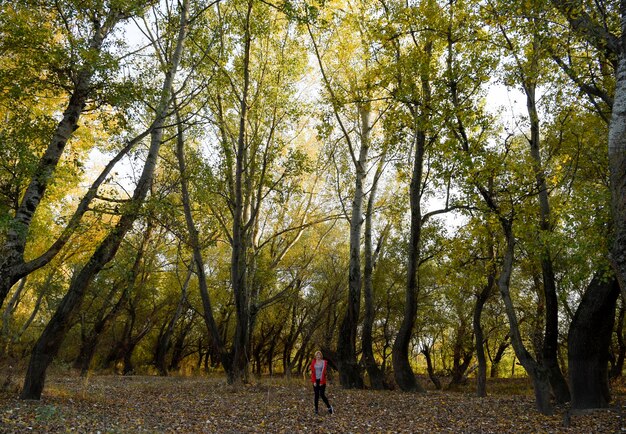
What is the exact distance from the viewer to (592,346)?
11039mm

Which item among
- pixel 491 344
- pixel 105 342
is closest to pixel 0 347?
pixel 105 342

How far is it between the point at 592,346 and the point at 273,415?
8.02 m

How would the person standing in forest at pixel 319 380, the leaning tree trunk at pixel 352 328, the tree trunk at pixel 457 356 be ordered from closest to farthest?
1. the person standing in forest at pixel 319 380
2. the leaning tree trunk at pixel 352 328
3. the tree trunk at pixel 457 356

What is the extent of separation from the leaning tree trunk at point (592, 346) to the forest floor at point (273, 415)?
45 cm

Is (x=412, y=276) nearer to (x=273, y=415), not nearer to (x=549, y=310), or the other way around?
(x=549, y=310)

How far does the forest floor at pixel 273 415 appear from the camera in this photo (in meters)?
9.19

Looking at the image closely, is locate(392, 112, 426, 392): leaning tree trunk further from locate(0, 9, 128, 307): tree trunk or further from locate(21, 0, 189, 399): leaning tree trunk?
locate(0, 9, 128, 307): tree trunk

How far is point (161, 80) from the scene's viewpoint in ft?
49.1

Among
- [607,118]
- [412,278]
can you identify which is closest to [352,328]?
[412,278]

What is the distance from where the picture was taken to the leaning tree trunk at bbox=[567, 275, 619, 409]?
10.9 metres

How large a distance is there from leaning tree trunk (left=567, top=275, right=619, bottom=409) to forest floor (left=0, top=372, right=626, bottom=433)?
0.45 metres

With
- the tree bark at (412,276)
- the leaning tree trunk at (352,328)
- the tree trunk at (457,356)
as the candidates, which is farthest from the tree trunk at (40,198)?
the tree trunk at (457,356)

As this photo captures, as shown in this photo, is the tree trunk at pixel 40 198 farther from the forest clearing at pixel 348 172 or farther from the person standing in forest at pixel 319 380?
the person standing in forest at pixel 319 380

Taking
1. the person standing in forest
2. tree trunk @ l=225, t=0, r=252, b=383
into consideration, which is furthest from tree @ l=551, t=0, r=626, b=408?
tree trunk @ l=225, t=0, r=252, b=383
